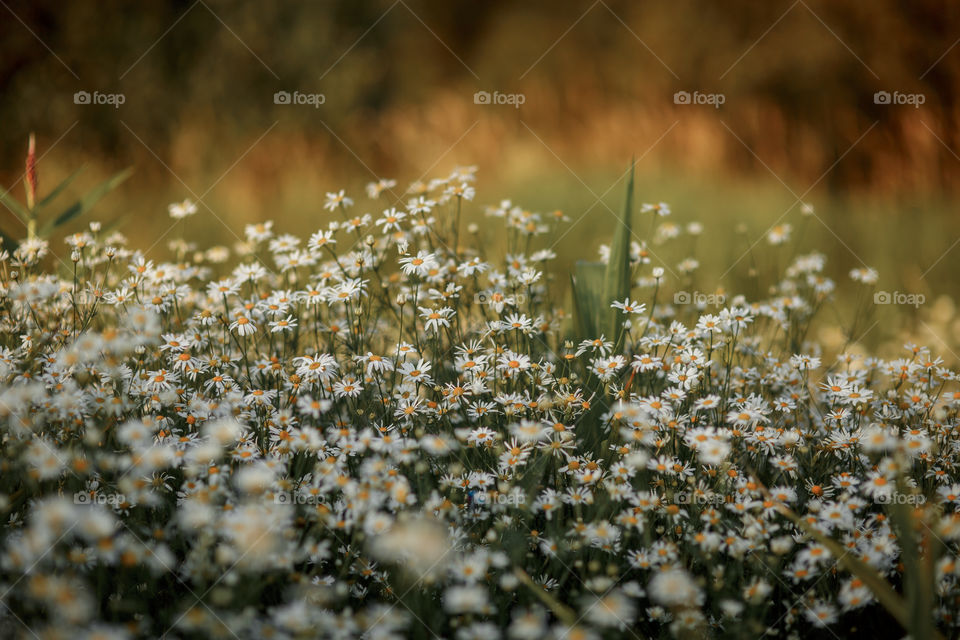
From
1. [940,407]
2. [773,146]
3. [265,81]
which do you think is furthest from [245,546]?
[265,81]

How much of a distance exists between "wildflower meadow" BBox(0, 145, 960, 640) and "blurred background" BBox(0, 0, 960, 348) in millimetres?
2492

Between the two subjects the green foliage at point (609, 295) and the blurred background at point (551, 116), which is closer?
the green foliage at point (609, 295)

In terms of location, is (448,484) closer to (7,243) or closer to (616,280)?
(616,280)

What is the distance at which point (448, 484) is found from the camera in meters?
1.97

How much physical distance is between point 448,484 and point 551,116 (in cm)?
890

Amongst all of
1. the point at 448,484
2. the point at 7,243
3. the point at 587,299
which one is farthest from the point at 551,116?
the point at 448,484

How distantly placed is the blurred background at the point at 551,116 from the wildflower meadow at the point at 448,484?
249 centimetres

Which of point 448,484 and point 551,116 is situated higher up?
point 551,116

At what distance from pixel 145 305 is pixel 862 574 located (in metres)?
2.20

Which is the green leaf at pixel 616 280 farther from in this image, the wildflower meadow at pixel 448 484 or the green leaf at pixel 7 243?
the green leaf at pixel 7 243

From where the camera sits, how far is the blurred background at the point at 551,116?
19.7 feet

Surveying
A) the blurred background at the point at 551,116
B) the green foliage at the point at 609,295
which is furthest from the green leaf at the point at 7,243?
the blurred background at the point at 551,116

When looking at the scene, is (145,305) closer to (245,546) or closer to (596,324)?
(245,546)

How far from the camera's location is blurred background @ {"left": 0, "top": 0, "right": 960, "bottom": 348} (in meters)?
5.99
